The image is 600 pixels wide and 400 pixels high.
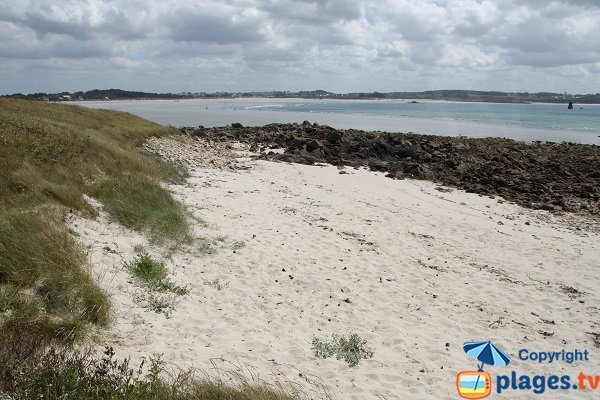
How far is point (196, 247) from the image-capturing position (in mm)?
8906

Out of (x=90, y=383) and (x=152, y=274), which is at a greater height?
(x=90, y=383)

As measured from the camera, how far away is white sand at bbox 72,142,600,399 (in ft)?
18.0

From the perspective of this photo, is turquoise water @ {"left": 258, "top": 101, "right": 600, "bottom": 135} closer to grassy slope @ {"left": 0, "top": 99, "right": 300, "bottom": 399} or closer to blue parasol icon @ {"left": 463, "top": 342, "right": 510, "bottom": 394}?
blue parasol icon @ {"left": 463, "top": 342, "right": 510, "bottom": 394}

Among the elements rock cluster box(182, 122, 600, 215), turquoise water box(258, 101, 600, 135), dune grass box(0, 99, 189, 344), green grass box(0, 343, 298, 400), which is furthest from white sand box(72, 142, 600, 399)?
turquoise water box(258, 101, 600, 135)

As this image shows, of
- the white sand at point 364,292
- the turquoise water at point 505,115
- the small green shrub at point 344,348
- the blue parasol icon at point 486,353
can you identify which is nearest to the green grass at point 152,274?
the white sand at point 364,292

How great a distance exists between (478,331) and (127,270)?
18.7 ft

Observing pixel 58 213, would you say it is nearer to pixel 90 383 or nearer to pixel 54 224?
pixel 54 224

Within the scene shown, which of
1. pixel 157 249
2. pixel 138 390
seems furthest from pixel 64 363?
pixel 157 249

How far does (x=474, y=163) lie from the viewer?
23.5m

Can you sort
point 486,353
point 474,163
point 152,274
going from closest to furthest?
point 486,353 < point 152,274 < point 474,163

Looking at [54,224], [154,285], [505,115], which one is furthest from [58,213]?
[505,115]

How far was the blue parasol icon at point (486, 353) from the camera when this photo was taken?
19.6 ft

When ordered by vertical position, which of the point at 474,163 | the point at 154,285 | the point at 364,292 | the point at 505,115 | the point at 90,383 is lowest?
the point at 364,292

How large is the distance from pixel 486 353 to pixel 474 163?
19.2 m
